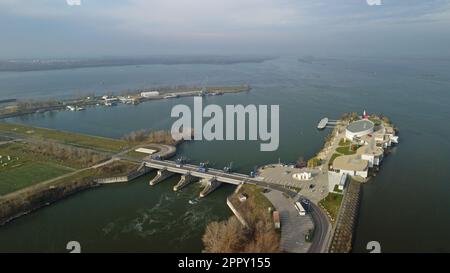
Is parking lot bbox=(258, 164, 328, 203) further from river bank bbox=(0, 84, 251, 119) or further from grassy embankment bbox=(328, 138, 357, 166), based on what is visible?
river bank bbox=(0, 84, 251, 119)

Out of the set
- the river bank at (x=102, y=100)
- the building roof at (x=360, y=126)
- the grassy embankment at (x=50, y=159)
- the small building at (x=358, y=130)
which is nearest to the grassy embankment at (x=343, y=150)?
the small building at (x=358, y=130)

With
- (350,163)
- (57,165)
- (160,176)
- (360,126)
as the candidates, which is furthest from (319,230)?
(57,165)

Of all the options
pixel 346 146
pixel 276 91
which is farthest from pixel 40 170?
pixel 276 91

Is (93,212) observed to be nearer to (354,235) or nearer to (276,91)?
(354,235)

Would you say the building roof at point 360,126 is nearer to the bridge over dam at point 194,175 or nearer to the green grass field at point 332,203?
the green grass field at point 332,203

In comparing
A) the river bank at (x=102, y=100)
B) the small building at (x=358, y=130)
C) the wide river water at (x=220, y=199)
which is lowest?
the wide river water at (x=220, y=199)

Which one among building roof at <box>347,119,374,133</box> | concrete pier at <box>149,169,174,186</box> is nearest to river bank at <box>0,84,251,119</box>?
concrete pier at <box>149,169,174,186</box>
